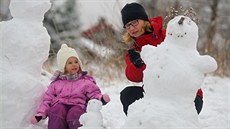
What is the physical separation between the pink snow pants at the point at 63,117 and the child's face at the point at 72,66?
31 centimetres

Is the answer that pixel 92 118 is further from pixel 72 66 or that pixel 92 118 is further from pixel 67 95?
pixel 72 66

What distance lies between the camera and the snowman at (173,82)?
88.3 inches

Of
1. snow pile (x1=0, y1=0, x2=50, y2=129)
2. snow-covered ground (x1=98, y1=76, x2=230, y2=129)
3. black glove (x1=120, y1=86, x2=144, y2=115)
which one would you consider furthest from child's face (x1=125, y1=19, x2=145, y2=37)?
snow-covered ground (x1=98, y1=76, x2=230, y2=129)

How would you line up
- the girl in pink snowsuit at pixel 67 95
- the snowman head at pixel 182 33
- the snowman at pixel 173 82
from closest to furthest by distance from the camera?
the snowman at pixel 173 82
the snowman head at pixel 182 33
the girl in pink snowsuit at pixel 67 95

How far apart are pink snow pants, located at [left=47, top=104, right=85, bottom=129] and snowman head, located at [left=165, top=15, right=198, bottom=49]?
109cm

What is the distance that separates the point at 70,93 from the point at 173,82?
4.04ft

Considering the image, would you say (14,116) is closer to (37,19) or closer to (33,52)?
(33,52)

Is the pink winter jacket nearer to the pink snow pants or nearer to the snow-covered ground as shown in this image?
the pink snow pants

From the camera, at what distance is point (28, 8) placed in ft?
10.8

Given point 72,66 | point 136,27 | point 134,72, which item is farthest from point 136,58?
point 72,66

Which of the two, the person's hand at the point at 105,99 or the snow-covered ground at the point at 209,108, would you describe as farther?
the snow-covered ground at the point at 209,108

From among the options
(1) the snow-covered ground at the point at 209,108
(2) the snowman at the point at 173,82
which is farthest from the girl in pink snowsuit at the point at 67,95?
(2) the snowman at the point at 173,82

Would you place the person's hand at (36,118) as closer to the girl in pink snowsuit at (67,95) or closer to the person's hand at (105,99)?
the girl in pink snowsuit at (67,95)

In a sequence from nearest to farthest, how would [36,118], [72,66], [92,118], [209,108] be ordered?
1. [92,118]
2. [36,118]
3. [72,66]
4. [209,108]
